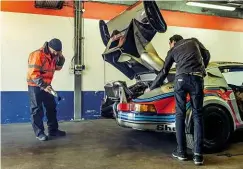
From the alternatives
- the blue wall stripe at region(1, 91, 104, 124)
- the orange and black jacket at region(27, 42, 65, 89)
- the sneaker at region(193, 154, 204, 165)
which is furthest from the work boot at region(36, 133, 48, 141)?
the sneaker at region(193, 154, 204, 165)

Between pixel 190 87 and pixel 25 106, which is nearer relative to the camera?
pixel 190 87

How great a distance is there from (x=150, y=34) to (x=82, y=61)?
11.0 feet

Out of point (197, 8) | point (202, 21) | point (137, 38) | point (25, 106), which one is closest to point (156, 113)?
point (137, 38)

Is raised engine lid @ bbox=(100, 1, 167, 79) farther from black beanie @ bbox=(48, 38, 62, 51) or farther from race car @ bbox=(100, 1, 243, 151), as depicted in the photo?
black beanie @ bbox=(48, 38, 62, 51)

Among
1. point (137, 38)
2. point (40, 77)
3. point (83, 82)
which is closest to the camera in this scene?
point (137, 38)

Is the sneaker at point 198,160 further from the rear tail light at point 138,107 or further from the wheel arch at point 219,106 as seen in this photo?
the rear tail light at point 138,107

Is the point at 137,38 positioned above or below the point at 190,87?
above

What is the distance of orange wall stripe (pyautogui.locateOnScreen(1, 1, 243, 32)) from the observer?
6922mm

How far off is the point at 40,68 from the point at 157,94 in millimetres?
2119

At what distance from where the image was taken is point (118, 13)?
784 cm

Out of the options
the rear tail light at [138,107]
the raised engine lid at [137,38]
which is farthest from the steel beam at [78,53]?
the rear tail light at [138,107]

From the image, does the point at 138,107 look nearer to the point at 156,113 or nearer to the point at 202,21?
the point at 156,113

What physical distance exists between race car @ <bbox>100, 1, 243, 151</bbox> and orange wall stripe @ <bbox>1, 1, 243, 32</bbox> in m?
2.94

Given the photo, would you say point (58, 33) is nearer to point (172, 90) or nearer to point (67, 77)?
point (67, 77)
